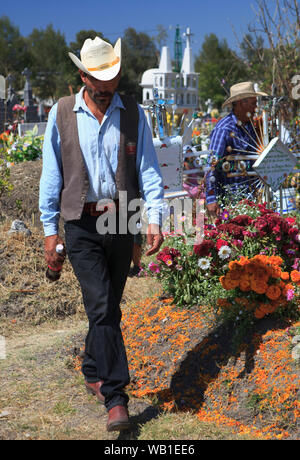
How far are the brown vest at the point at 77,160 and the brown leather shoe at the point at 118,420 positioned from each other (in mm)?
999

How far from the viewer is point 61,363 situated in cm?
405

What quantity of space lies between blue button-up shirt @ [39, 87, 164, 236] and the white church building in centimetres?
1675

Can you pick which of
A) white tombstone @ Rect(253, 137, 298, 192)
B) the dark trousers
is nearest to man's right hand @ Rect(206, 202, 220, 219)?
white tombstone @ Rect(253, 137, 298, 192)

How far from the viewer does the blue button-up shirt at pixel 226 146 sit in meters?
5.08

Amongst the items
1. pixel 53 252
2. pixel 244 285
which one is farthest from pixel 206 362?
pixel 53 252

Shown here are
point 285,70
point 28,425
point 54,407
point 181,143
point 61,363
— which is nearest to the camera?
point 28,425

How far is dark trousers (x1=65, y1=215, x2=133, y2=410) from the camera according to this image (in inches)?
122

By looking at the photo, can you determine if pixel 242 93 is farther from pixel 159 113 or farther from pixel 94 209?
pixel 94 209

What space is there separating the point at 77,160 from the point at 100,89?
0.40 m

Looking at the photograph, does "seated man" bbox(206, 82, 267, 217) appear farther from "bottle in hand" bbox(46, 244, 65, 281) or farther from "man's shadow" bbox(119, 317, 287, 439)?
"bottle in hand" bbox(46, 244, 65, 281)

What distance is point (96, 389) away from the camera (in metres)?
3.42
